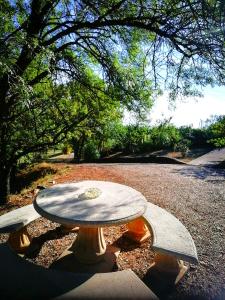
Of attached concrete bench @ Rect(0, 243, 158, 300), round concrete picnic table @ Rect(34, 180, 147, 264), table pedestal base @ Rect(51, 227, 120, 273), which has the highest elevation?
A: round concrete picnic table @ Rect(34, 180, 147, 264)

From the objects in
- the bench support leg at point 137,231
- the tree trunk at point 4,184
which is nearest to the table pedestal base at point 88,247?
the bench support leg at point 137,231

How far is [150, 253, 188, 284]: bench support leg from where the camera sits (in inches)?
167

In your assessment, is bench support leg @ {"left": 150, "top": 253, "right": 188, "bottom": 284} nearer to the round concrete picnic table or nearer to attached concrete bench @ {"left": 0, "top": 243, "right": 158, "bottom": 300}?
the round concrete picnic table

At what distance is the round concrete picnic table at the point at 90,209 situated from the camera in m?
4.04

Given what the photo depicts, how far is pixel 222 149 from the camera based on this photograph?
1717cm

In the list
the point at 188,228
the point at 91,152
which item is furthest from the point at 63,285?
the point at 91,152

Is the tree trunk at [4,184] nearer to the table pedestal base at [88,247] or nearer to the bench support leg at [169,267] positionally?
the table pedestal base at [88,247]

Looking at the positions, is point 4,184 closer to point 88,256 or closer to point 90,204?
point 88,256

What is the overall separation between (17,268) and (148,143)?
1539cm

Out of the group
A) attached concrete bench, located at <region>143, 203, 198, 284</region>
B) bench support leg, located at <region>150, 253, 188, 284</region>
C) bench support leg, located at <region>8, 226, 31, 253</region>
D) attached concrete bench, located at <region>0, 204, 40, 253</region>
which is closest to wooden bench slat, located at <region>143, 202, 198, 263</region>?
attached concrete bench, located at <region>143, 203, 198, 284</region>

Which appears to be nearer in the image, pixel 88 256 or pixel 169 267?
pixel 169 267

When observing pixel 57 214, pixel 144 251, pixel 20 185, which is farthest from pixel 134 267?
pixel 20 185

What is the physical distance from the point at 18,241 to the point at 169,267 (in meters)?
2.75

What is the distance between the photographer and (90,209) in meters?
4.36
